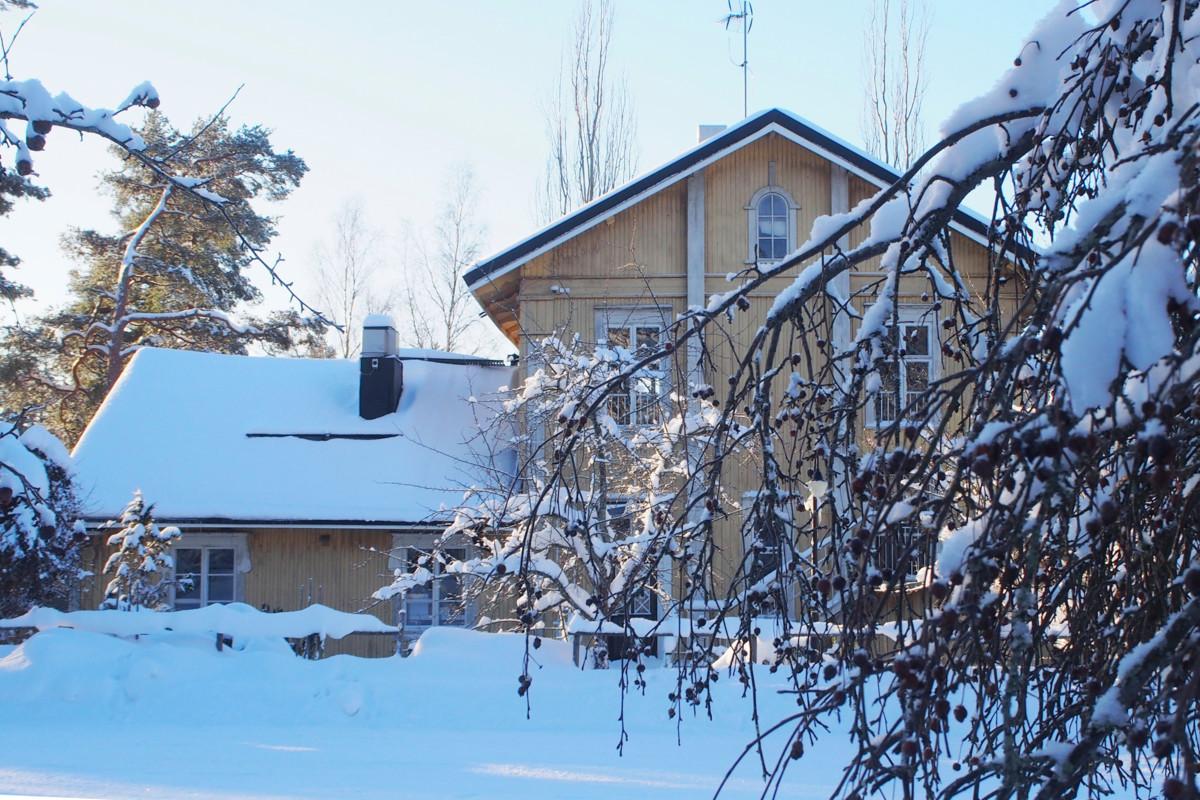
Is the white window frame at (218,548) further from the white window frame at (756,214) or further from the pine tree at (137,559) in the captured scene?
the white window frame at (756,214)

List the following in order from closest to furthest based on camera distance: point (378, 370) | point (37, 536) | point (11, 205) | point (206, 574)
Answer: point (37, 536), point (206, 574), point (378, 370), point (11, 205)

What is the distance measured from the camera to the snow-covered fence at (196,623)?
10.8 m

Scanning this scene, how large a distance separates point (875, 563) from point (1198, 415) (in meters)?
0.77

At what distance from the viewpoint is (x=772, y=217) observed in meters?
14.8

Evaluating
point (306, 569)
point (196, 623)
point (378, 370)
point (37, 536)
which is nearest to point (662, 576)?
point (196, 623)

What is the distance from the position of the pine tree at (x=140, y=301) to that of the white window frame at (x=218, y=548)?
917 centimetres

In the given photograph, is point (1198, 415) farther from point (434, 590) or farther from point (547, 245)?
point (434, 590)

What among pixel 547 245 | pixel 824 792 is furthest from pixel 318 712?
pixel 547 245

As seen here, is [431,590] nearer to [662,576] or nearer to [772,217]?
[662,576]

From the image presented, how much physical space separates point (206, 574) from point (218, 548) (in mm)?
357

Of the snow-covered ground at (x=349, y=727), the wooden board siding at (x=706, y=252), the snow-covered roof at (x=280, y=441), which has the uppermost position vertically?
the wooden board siding at (x=706, y=252)

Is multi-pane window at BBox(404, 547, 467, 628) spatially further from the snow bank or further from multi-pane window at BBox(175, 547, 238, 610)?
the snow bank

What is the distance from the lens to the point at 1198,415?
2555 millimetres

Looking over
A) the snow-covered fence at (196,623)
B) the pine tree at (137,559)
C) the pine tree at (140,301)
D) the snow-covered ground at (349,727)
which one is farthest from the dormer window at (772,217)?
the pine tree at (140,301)
